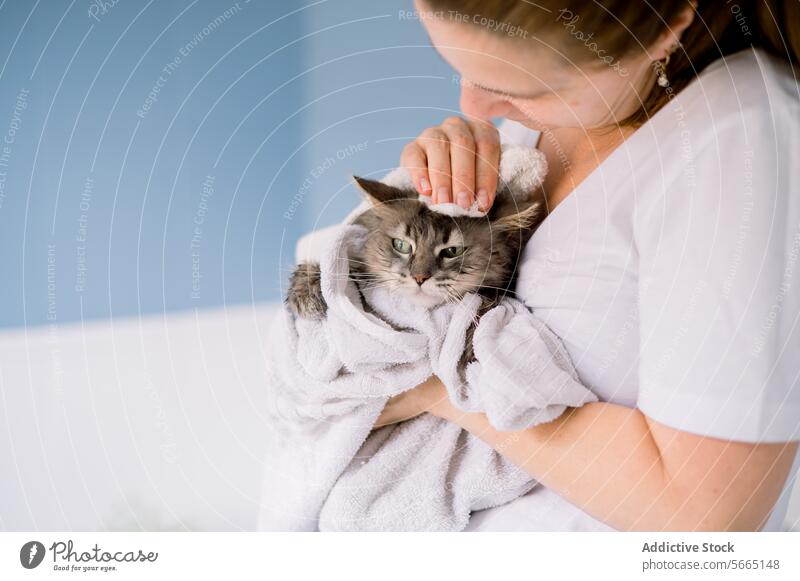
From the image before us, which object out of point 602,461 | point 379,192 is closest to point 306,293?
point 379,192

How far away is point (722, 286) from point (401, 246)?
1.07ft

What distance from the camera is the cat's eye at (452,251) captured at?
2.48 ft

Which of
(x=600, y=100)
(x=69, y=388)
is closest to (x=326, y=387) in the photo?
(x=69, y=388)

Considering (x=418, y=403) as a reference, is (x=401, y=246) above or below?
above

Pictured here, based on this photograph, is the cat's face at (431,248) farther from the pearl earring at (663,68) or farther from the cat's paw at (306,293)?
the pearl earring at (663,68)

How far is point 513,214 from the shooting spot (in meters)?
0.71

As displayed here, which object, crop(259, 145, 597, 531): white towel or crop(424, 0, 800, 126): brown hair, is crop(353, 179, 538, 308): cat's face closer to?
crop(259, 145, 597, 531): white towel

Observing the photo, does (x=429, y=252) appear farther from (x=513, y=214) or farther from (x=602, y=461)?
(x=602, y=461)

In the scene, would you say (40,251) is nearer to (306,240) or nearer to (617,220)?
(306,240)

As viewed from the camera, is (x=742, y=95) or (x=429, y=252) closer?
(x=742, y=95)

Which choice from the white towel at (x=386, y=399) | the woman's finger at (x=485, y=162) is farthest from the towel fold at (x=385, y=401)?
the woman's finger at (x=485, y=162)

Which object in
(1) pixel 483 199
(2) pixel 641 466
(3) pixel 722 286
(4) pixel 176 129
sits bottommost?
(2) pixel 641 466

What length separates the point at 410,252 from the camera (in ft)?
2.50

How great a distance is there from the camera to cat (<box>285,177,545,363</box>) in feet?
2.27
